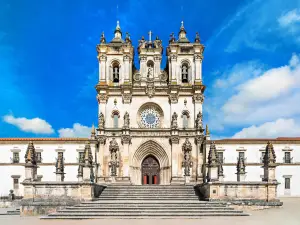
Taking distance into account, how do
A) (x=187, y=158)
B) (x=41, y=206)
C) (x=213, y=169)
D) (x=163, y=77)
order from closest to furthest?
(x=41, y=206) < (x=213, y=169) < (x=187, y=158) < (x=163, y=77)

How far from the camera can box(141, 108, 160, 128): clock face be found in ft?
131

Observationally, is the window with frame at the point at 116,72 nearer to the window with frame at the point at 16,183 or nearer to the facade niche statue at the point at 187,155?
the facade niche statue at the point at 187,155

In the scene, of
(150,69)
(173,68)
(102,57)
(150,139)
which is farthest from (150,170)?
(102,57)

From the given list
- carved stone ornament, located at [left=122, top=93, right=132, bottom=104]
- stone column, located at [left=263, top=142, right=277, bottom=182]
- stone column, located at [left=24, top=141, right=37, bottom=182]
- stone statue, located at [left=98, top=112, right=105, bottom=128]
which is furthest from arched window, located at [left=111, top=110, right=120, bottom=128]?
stone column, located at [left=263, top=142, right=277, bottom=182]

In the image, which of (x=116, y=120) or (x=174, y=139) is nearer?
(x=174, y=139)

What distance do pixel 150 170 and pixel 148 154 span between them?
2.01 m

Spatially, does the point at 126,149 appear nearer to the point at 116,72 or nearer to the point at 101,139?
the point at 101,139

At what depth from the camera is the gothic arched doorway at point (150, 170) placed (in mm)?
39688

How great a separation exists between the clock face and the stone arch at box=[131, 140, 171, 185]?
2.18 meters

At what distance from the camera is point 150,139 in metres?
38.7

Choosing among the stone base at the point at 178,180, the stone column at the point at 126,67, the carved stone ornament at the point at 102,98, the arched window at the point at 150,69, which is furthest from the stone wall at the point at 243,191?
the stone column at the point at 126,67

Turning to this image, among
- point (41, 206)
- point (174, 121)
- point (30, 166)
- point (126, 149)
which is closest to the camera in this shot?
point (41, 206)

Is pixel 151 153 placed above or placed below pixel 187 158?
above

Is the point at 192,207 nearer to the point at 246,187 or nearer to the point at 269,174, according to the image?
the point at 246,187
